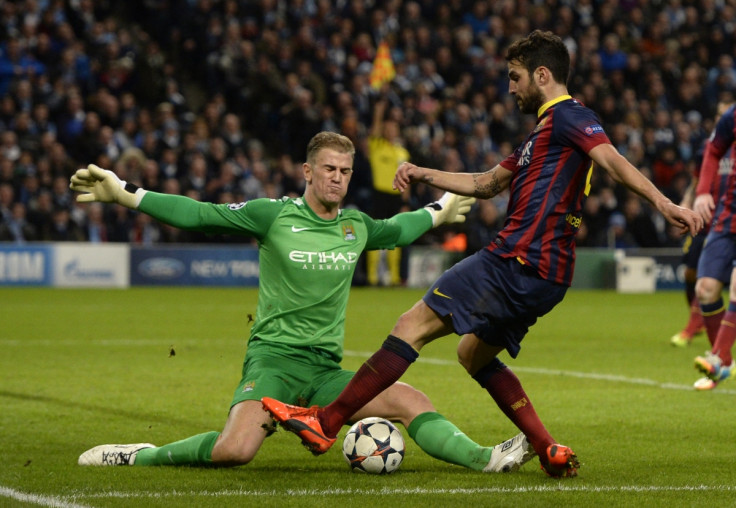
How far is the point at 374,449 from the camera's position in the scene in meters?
5.50

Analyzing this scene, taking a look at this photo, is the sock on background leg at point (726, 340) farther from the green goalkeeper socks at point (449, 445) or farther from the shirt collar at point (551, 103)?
the shirt collar at point (551, 103)

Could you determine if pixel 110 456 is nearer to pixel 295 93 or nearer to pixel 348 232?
pixel 348 232

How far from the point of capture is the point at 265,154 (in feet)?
76.8

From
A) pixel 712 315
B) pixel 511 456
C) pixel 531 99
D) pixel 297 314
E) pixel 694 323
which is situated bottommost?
pixel 694 323

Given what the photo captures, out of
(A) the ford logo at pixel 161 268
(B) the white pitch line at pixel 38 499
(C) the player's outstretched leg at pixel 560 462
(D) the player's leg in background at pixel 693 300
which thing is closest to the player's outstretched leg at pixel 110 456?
(B) the white pitch line at pixel 38 499

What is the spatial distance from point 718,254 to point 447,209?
342 cm

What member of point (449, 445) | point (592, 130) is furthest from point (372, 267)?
point (592, 130)

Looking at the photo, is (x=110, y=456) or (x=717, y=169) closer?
(x=110, y=456)

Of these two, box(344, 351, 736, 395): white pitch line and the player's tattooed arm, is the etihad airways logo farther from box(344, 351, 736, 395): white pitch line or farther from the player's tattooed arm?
box(344, 351, 736, 395): white pitch line

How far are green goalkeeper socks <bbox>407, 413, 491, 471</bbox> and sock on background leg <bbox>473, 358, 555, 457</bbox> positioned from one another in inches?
9.0

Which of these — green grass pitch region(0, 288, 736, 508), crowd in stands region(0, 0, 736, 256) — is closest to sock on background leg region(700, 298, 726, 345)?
green grass pitch region(0, 288, 736, 508)

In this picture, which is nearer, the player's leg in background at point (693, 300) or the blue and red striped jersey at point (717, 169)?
the blue and red striped jersey at point (717, 169)

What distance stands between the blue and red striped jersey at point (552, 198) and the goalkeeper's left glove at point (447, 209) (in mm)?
1112

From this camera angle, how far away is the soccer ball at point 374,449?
216 inches
